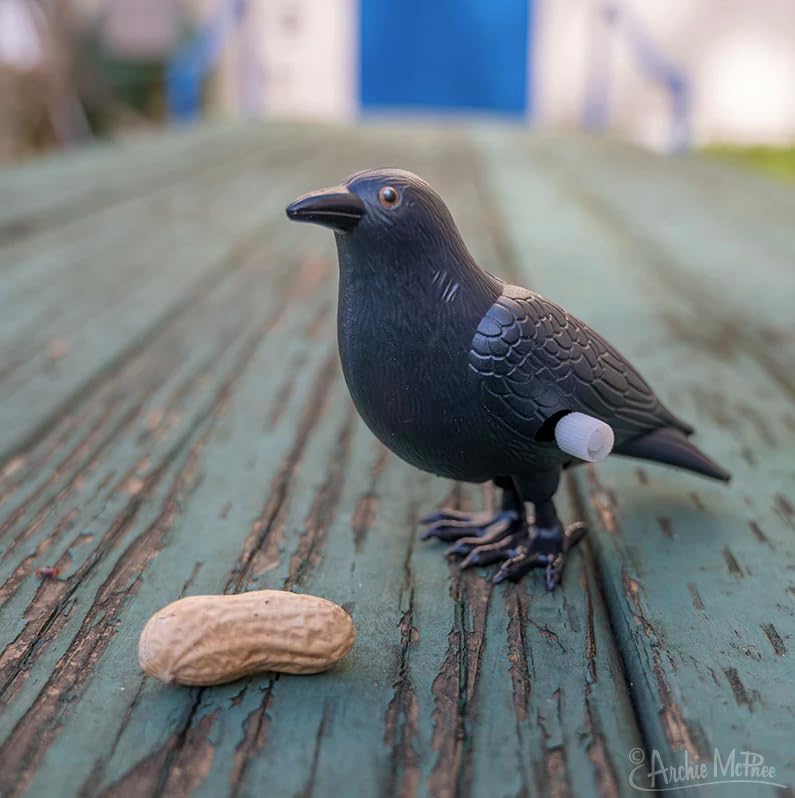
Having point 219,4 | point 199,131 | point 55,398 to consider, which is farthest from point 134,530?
point 219,4

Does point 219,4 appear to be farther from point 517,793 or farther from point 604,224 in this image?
point 517,793

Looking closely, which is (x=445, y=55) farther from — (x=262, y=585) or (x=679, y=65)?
(x=262, y=585)

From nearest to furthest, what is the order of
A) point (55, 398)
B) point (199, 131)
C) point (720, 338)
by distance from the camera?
1. point (55, 398)
2. point (720, 338)
3. point (199, 131)

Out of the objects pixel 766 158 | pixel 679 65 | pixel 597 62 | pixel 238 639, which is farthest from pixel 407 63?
pixel 238 639

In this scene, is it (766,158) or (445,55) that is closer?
(766,158)

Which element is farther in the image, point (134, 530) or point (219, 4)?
point (219, 4)

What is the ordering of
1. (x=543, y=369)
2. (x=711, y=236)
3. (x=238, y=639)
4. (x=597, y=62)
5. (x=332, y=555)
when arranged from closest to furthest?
(x=238, y=639) → (x=543, y=369) → (x=332, y=555) → (x=711, y=236) → (x=597, y=62)

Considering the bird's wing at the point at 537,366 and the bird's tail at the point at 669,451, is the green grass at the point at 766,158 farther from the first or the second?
the bird's wing at the point at 537,366
